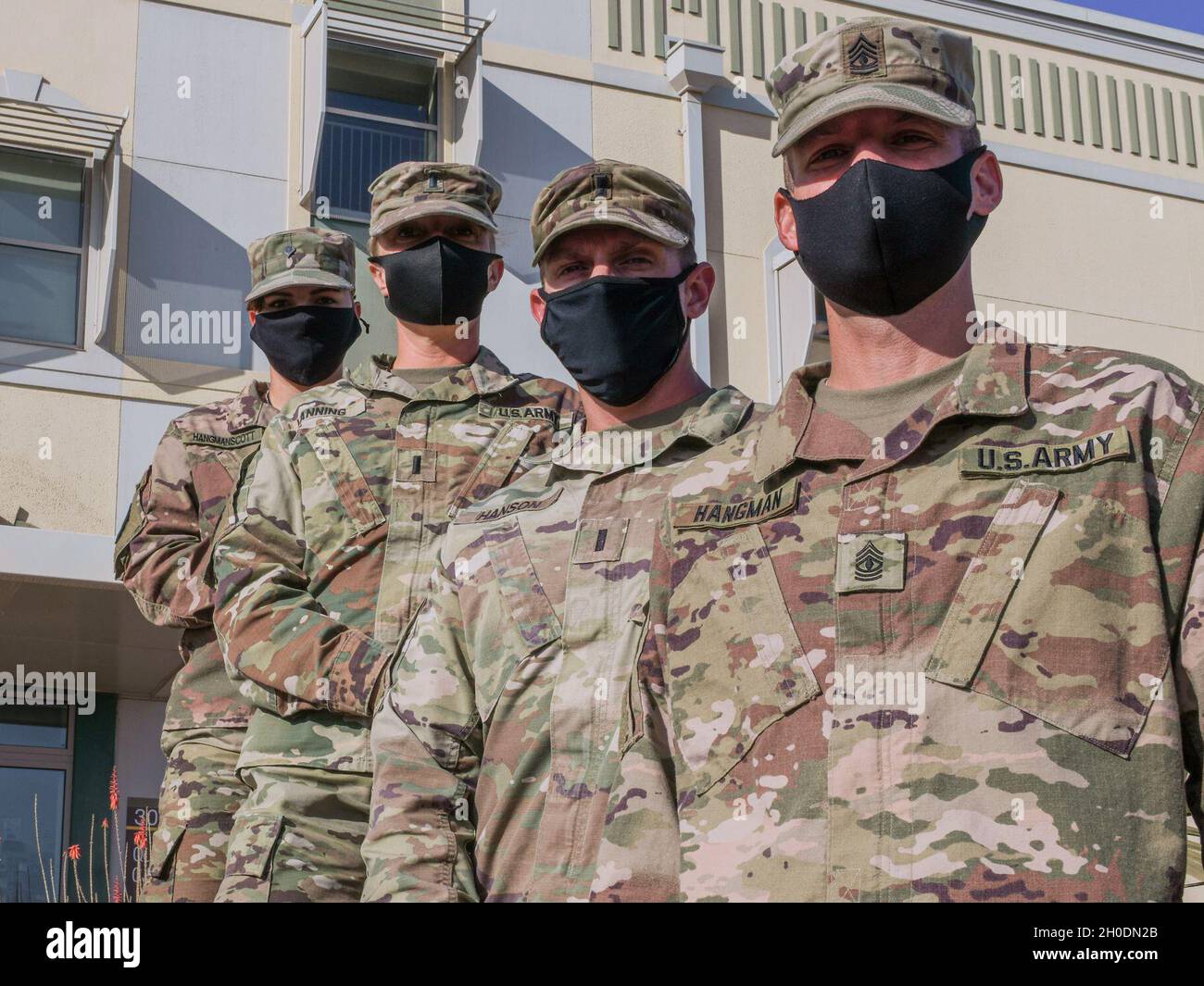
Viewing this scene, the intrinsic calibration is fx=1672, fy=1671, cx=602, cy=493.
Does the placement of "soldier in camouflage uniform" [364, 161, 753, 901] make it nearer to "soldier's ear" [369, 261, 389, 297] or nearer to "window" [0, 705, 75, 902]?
"soldier's ear" [369, 261, 389, 297]

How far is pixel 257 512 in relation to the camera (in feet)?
12.8

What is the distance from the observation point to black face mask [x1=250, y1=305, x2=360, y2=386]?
491cm

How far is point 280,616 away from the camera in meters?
3.66

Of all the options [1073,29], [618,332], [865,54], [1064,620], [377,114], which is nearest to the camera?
[1064,620]

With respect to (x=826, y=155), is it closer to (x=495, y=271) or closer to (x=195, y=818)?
(x=495, y=271)

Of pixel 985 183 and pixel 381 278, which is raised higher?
pixel 381 278

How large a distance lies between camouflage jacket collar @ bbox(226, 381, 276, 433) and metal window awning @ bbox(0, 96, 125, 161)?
5206 mm

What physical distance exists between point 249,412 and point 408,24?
20.6 ft

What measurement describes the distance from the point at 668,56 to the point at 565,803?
31.2ft
